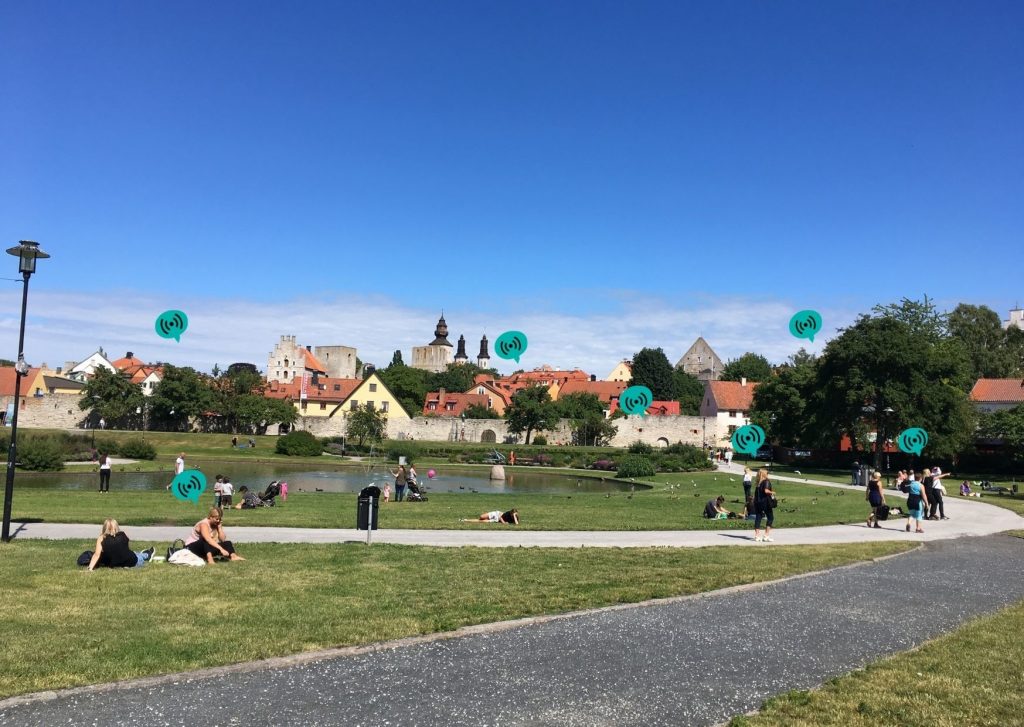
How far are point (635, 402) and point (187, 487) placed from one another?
228 feet

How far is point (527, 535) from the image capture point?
1695cm

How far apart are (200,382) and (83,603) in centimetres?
7610

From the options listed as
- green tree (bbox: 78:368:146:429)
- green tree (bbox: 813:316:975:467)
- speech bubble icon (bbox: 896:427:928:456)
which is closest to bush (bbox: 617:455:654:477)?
green tree (bbox: 813:316:975:467)

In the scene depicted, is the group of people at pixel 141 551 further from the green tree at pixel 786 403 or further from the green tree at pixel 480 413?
the green tree at pixel 480 413

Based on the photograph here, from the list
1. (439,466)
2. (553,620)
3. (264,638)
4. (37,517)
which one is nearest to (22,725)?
(264,638)

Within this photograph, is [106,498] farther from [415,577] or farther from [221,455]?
[221,455]

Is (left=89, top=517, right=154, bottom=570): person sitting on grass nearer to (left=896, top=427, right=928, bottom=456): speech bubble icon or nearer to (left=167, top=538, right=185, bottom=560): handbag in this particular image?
(left=167, top=538, right=185, bottom=560): handbag

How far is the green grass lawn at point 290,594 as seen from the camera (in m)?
7.24

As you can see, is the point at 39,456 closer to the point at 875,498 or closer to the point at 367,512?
the point at 367,512

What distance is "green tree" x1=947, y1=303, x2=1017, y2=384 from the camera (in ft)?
288

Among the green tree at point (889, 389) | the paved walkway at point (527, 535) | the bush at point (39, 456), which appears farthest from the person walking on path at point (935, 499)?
the bush at point (39, 456)

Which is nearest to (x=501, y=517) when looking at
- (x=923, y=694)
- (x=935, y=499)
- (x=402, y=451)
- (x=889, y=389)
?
(x=935, y=499)

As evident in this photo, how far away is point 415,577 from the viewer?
11.2 m

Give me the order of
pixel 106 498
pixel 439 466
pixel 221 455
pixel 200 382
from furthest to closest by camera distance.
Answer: pixel 200 382 < pixel 221 455 < pixel 439 466 < pixel 106 498
